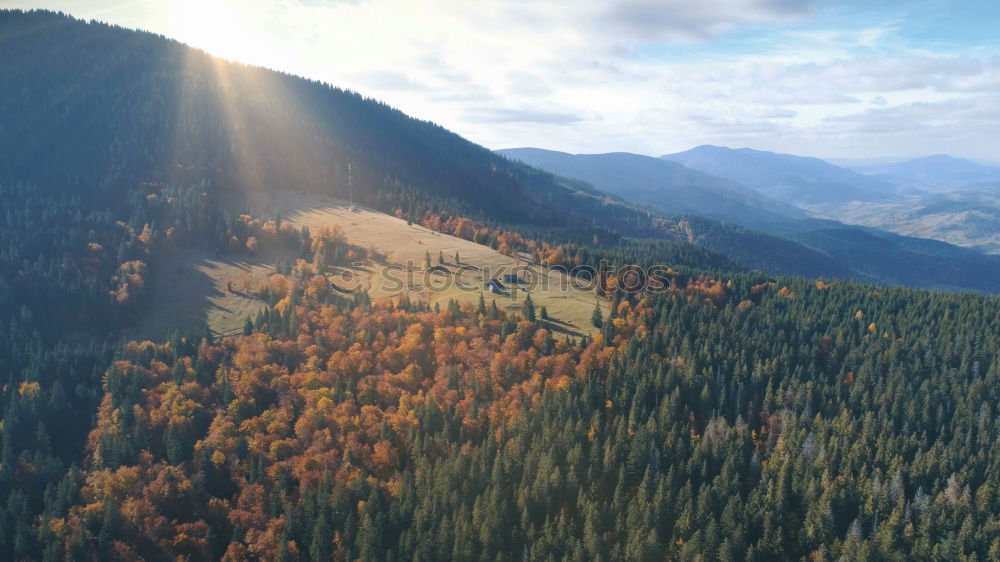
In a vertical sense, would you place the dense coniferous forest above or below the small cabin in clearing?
below

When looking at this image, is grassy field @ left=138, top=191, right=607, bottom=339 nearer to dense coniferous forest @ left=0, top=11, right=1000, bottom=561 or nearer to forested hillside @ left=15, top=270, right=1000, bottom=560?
dense coniferous forest @ left=0, top=11, right=1000, bottom=561

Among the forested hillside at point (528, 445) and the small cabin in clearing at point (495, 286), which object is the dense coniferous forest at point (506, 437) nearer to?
the forested hillside at point (528, 445)

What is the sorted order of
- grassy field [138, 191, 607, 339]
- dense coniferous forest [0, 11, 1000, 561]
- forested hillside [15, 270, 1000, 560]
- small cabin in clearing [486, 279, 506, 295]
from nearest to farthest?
forested hillside [15, 270, 1000, 560], dense coniferous forest [0, 11, 1000, 561], grassy field [138, 191, 607, 339], small cabin in clearing [486, 279, 506, 295]

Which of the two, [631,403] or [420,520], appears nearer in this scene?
[420,520]

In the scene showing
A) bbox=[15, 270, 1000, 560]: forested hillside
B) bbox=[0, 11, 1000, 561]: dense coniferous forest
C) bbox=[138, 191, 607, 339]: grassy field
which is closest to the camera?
bbox=[15, 270, 1000, 560]: forested hillside

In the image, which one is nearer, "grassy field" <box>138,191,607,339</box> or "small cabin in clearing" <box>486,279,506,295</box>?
"grassy field" <box>138,191,607,339</box>

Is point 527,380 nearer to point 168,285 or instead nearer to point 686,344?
point 686,344

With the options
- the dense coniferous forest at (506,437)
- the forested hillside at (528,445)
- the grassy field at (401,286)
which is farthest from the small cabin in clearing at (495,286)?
the dense coniferous forest at (506,437)

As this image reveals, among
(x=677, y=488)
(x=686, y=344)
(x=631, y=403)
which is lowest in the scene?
(x=677, y=488)

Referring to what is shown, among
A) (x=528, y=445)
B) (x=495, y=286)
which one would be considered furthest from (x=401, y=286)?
(x=528, y=445)

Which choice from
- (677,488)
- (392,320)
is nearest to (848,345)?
(677,488)

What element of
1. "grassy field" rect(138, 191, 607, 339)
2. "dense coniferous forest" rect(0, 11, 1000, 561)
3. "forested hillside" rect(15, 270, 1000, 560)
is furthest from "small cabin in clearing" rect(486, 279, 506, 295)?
"dense coniferous forest" rect(0, 11, 1000, 561)
